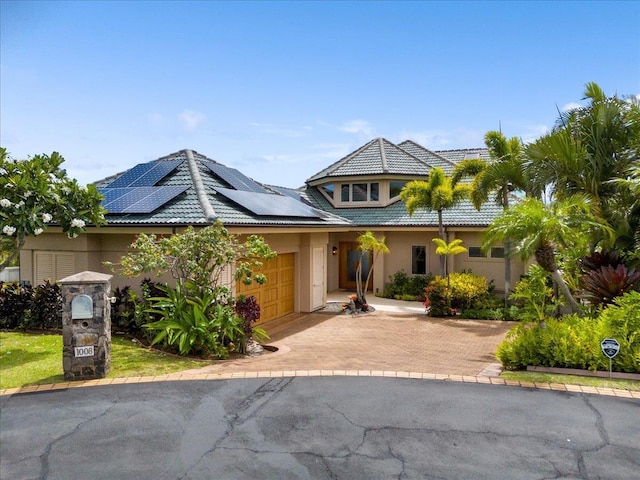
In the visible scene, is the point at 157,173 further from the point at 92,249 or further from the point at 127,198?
the point at 92,249

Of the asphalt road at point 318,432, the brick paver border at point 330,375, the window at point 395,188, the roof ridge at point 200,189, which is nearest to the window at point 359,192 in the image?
the window at point 395,188

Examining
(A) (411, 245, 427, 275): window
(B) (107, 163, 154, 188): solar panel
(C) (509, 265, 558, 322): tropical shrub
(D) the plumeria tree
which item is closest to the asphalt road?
(C) (509, 265, 558, 322): tropical shrub

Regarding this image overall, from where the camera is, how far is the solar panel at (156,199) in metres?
12.8

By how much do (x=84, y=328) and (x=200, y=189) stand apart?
6316mm

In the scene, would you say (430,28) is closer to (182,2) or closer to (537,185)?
(537,185)

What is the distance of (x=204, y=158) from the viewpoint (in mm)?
16984

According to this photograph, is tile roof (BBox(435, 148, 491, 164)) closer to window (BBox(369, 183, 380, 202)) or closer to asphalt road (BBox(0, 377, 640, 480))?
window (BBox(369, 183, 380, 202))

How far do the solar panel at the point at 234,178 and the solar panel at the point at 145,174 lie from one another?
1193mm

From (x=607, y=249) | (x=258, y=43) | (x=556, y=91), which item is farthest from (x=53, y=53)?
(x=607, y=249)

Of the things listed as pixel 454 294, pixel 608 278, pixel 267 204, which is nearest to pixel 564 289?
pixel 608 278

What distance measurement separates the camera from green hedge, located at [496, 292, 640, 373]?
26.6 feet

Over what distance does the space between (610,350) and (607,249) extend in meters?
4.55

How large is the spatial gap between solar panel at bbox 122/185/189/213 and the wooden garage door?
3405 mm

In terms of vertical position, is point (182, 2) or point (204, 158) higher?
point (182, 2)
